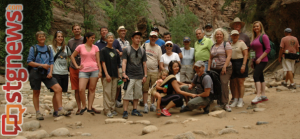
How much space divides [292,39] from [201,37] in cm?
339

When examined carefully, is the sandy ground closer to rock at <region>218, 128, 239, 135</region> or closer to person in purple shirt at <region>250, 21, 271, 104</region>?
rock at <region>218, 128, 239, 135</region>

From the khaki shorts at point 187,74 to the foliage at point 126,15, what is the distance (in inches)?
834

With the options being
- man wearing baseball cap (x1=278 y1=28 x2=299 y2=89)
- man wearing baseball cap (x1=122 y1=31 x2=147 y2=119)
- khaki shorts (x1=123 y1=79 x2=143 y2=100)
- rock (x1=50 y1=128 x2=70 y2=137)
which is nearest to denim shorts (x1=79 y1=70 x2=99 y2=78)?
man wearing baseball cap (x1=122 y1=31 x2=147 y2=119)

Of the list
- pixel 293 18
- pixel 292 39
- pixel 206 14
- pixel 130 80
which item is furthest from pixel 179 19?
pixel 130 80

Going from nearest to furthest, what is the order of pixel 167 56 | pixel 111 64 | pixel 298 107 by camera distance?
pixel 298 107 → pixel 111 64 → pixel 167 56

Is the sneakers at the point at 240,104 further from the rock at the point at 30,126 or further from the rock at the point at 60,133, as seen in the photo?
the rock at the point at 30,126

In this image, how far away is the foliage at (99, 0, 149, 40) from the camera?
27.4m

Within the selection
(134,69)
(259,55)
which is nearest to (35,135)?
(134,69)

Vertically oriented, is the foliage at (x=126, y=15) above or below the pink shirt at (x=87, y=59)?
above

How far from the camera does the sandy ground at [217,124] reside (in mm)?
4035

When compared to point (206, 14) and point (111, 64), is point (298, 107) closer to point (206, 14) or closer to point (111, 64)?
point (111, 64)

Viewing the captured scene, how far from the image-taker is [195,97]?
5816 millimetres

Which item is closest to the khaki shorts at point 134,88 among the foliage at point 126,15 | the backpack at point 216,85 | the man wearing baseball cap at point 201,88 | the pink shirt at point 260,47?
the man wearing baseball cap at point 201,88

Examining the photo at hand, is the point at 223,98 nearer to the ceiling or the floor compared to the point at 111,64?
nearer to the floor
